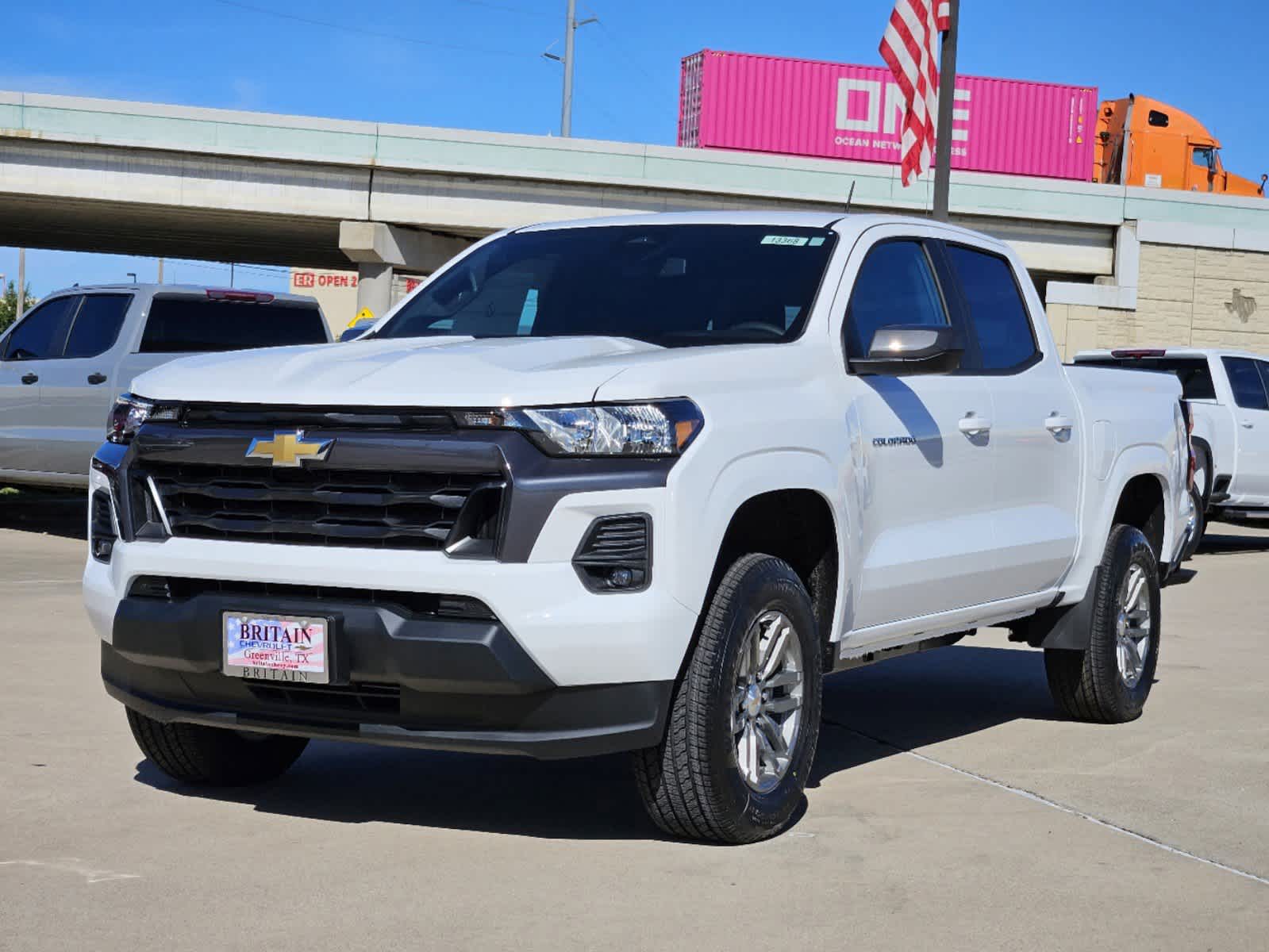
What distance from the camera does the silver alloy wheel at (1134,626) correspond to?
25.6ft

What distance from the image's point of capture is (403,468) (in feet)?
15.8

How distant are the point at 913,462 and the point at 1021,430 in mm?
934

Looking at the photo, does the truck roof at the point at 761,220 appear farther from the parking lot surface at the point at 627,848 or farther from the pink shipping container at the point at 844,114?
the pink shipping container at the point at 844,114

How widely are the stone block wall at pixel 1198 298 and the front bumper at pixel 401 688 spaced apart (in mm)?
33177

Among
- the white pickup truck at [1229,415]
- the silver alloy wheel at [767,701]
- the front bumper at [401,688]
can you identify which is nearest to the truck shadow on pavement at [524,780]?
the silver alloy wheel at [767,701]

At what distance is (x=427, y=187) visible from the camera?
35875 mm

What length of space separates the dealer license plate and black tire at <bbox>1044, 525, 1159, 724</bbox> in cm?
383

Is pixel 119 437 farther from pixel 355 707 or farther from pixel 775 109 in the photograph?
pixel 775 109

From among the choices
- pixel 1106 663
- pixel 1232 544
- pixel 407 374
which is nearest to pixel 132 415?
pixel 407 374

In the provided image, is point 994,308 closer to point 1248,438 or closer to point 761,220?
point 761,220

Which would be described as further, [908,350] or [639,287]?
[639,287]

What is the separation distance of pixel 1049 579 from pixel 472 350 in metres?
2.93

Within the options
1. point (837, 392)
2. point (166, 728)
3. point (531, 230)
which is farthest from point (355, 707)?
point (531, 230)

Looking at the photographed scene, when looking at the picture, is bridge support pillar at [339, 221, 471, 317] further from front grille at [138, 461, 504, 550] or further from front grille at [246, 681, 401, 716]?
front grille at [246, 681, 401, 716]
